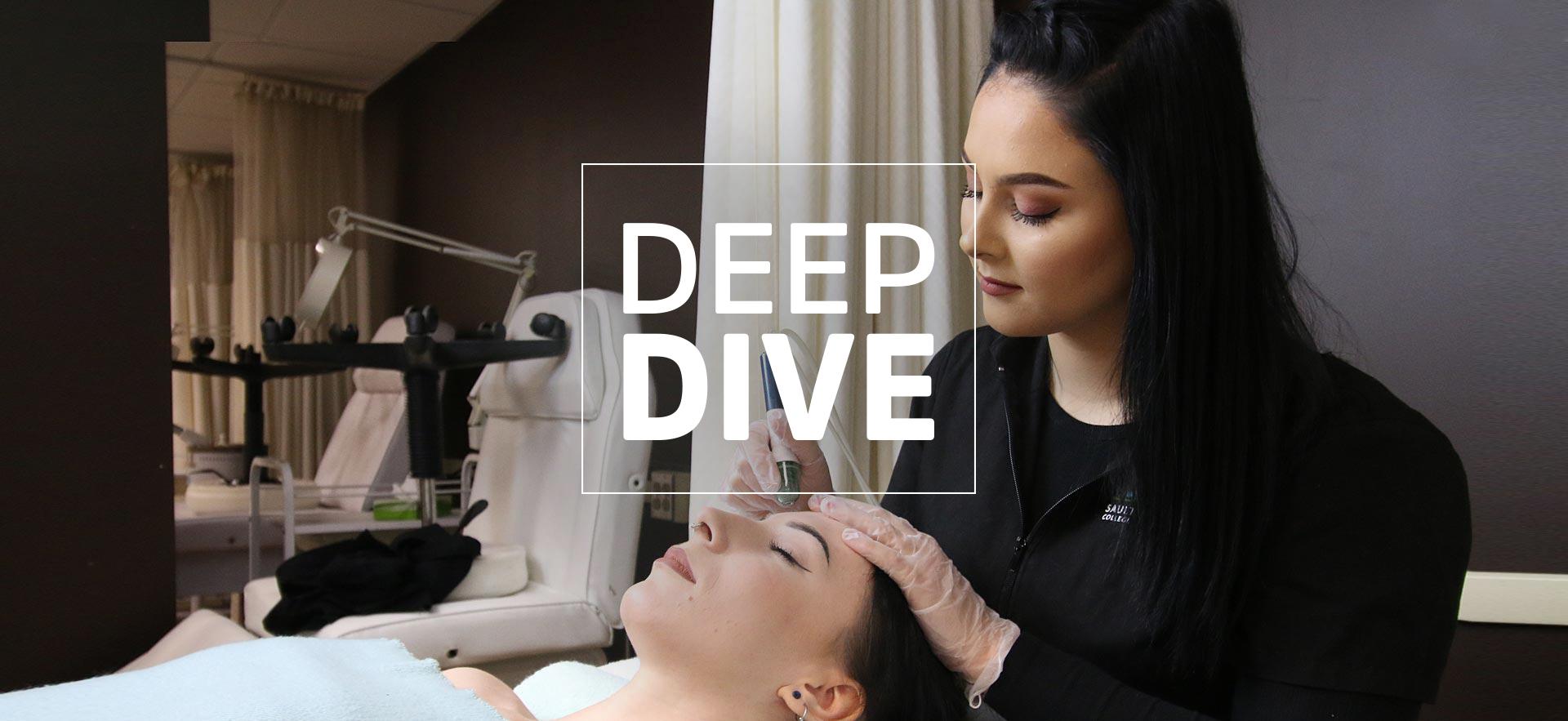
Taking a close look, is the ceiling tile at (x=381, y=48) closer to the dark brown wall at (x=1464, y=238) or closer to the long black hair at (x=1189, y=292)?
the long black hair at (x=1189, y=292)

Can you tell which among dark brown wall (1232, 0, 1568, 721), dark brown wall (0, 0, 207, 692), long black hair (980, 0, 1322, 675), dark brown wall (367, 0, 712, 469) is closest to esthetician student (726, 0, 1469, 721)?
long black hair (980, 0, 1322, 675)

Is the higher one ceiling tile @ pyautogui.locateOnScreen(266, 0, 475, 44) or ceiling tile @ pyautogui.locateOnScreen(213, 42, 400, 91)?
ceiling tile @ pyautogui.locateOnScreen(266, 0, 475, 44)

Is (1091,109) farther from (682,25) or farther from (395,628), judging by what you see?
(395,628)

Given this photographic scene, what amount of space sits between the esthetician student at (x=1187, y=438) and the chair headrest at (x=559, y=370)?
0.93 m

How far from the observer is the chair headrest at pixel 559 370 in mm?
1703

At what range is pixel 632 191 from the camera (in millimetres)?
1314

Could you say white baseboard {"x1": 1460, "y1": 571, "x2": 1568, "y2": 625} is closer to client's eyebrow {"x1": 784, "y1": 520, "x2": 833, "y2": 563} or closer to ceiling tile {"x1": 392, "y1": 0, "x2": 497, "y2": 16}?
client's eyebrow {"x1": 784, "y1": 520, "x2": 833, "y2": 563}

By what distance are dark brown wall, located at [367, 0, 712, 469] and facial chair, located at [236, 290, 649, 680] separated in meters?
0.09

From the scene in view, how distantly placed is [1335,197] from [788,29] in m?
0.81

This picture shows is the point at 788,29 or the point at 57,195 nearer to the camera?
the point at 788,29

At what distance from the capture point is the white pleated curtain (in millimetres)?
1291

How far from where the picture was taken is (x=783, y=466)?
96cm

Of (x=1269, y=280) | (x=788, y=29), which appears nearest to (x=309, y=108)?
(x=788, y=29)
